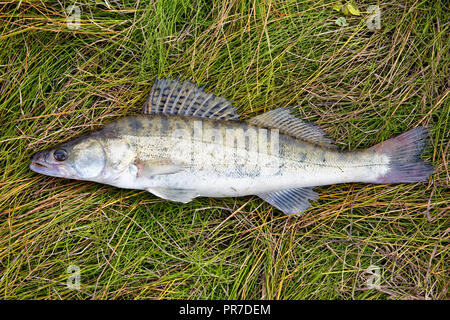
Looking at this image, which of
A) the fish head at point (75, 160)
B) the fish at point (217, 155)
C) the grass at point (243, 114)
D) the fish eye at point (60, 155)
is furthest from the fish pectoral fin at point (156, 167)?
the fish eye at point (60, 155)

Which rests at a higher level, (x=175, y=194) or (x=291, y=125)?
(x=291, y=125)

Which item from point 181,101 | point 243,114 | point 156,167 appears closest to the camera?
point 156,167

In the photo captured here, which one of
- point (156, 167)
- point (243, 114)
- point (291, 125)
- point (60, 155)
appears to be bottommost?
point (156, 167)

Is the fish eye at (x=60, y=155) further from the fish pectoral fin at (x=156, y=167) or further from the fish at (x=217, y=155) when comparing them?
the fish pectoral fin at (x=156, y=167)

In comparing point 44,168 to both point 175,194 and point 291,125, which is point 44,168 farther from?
point 291,125

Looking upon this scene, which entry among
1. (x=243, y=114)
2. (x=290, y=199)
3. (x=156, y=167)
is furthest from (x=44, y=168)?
(x=290, y=199)

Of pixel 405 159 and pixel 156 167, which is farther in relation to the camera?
pixel 405 159
